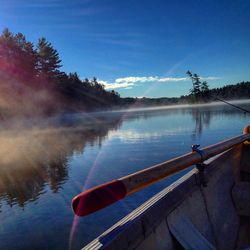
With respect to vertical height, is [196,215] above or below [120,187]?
below

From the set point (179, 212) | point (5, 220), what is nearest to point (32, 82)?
point (5, 220)

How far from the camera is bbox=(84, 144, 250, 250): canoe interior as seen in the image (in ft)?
7.29

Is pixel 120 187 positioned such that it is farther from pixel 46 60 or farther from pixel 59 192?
pixel 46 60

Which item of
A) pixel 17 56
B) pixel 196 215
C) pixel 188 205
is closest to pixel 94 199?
pixel 188 205

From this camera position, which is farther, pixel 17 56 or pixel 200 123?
pixel 17 56

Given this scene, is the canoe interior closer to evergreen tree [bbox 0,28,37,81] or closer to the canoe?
the canoe

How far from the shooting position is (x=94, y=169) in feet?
37.0

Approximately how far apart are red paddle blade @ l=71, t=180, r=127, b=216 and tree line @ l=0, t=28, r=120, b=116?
58.8 m

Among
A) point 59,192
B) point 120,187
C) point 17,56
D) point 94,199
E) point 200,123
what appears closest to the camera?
point 94,199

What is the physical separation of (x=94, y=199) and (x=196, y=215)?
2.06 metres

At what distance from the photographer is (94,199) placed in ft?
5.70

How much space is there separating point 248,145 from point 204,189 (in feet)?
7.34

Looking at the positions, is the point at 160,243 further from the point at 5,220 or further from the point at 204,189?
the point at 5,220

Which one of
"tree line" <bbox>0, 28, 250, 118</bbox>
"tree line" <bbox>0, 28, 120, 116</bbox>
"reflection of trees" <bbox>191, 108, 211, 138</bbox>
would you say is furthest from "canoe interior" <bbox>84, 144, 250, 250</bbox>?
"tree line" <bbox>0, 28, 120, 116</bbox>
